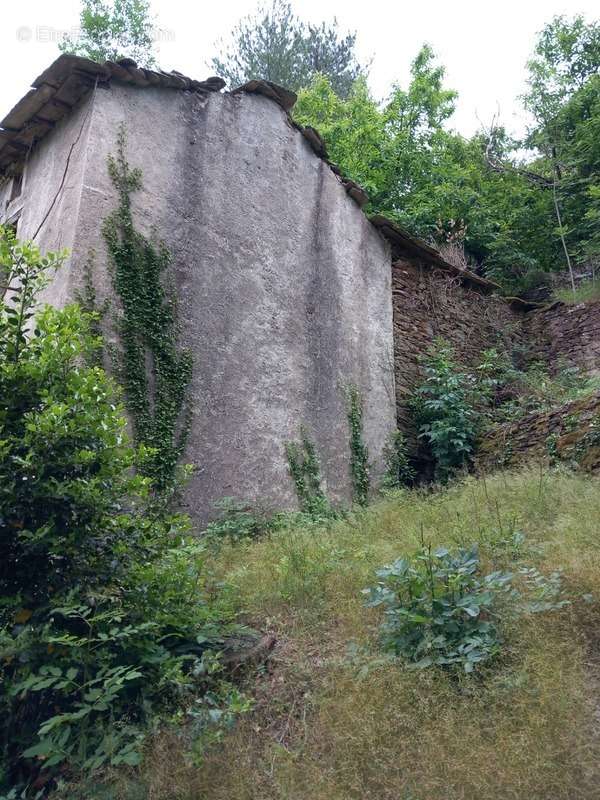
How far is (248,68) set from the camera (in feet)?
72.3

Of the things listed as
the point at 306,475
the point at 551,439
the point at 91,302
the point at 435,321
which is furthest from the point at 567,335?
the point at 91,302

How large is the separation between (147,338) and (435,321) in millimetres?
5464

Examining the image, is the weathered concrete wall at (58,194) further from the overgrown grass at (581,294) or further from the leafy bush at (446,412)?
the overgrown grass at (581,294)

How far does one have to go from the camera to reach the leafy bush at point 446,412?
906cm

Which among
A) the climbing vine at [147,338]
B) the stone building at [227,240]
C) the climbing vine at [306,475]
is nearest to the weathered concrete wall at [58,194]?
the stone building at [227,240]

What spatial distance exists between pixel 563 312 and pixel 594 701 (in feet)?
32.8

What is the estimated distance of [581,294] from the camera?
1234cm

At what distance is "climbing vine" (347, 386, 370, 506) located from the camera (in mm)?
8539

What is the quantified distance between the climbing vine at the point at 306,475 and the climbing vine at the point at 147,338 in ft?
5.13

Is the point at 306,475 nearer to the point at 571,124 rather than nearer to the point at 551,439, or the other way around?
the point at 551,439

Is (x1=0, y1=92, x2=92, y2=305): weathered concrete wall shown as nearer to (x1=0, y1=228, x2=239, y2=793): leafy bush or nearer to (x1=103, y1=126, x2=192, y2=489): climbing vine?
(x1=103, y1=126, x2=192, y2=489): climbing vine

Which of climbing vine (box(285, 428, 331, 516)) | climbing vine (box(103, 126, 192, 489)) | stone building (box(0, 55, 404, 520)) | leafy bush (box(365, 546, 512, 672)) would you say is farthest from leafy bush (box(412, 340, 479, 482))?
leafy bush (box(365, 546, 512, 672))

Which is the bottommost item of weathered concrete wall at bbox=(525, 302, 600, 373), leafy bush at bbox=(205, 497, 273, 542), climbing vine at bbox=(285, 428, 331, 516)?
leafy bush at bbox=(205, 497, 273, 542)

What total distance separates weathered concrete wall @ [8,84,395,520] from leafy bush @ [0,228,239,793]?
2.95 m
